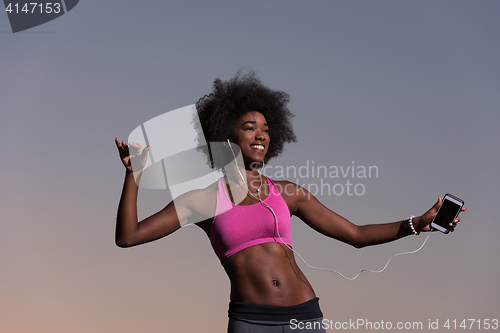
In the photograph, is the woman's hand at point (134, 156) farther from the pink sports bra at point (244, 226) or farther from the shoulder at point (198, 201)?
the pink sports bra at point (244, 226)

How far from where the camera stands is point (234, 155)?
148 inches

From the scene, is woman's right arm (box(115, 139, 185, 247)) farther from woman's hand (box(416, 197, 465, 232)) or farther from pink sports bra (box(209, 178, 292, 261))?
woman's hand (box(416, 197, 465, 232))

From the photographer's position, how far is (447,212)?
11.2 ft

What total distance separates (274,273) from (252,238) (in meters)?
0.27

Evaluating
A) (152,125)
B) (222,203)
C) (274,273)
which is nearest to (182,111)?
(152,125)

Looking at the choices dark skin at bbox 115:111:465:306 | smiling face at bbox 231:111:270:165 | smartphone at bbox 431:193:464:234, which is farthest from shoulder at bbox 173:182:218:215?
smartphone at bbox 431:193:464:234

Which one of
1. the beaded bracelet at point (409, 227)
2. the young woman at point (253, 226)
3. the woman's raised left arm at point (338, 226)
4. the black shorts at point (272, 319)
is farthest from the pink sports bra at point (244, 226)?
the beaded bracelet at point (409, 227)

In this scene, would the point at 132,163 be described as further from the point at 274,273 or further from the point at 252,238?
the point at 274,273

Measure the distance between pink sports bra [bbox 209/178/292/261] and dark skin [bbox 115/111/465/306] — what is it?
5cm

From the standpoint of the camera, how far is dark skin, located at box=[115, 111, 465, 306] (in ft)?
10.2

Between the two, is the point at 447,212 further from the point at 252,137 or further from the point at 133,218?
the point at 133,218

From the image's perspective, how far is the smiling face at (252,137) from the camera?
366 cm

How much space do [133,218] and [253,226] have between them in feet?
2.57

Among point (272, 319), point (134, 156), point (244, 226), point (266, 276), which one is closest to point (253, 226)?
point (244, 226)
